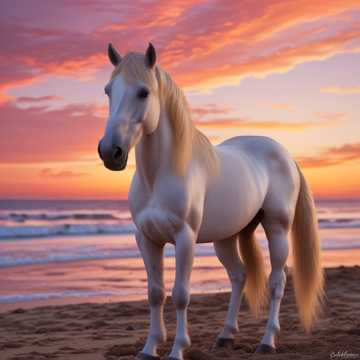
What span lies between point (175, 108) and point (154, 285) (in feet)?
3.49

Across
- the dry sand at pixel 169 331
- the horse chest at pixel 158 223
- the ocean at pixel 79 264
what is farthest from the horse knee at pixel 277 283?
the ocean at pixel 79 264

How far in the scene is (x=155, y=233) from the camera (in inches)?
144

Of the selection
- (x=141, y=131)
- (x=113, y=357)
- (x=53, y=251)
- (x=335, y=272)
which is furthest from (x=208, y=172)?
(x=53, y=251)

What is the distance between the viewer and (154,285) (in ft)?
12.6

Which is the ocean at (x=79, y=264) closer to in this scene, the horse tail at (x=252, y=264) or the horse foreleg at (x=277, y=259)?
the horse tail at (x=252, y=264)

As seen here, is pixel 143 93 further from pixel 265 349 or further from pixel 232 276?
pixel 265 349

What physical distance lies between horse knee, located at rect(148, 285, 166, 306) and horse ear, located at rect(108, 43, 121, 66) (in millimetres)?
1338

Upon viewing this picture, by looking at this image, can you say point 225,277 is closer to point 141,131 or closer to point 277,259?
point 277,259

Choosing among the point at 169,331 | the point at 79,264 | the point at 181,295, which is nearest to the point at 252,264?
the point at 169,331

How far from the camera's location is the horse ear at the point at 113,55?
3632 millimetres

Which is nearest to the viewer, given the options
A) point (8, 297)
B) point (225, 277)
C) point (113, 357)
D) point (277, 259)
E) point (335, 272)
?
point (113, 357)

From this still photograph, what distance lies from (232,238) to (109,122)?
1.71 meters

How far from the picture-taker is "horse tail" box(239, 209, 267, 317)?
4738mm

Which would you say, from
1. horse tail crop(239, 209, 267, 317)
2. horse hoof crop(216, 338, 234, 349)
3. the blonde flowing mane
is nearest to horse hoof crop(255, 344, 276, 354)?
horse hoof crop(216, 338, 234, 349)
